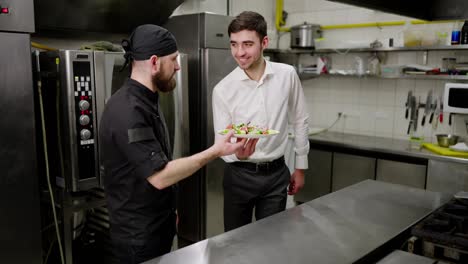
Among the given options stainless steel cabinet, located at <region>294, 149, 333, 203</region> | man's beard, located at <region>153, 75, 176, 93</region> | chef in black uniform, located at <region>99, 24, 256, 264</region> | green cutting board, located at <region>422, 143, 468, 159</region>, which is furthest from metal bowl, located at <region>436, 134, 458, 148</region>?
man's beard, located at <region>153, 75, 176, 93</region>

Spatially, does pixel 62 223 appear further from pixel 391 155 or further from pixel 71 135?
pixel 391 155

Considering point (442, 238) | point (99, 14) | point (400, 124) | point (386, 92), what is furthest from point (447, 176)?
point (99, 14)

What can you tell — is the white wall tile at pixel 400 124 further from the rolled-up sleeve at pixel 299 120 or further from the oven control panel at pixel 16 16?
the oven control panel at pixel 16 16

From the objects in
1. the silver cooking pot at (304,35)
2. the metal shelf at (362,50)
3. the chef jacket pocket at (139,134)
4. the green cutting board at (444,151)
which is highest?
the silver cooking pot at (304,35)

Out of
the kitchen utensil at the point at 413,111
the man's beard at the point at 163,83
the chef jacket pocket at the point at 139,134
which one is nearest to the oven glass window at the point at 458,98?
the kitchen utensil at the point at 413,111

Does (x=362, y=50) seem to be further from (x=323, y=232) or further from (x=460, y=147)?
(x=323, y=232)

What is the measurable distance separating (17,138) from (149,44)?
1019mm

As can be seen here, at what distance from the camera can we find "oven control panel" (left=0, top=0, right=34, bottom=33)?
7.36 ft

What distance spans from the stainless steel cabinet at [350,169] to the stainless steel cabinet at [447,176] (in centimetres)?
54

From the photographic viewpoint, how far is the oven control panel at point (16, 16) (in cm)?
224

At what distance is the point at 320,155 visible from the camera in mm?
4473

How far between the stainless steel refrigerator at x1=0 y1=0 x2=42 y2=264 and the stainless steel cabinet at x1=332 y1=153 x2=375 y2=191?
2.88 metres

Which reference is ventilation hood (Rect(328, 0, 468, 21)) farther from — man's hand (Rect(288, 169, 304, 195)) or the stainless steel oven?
the stainless steel oven

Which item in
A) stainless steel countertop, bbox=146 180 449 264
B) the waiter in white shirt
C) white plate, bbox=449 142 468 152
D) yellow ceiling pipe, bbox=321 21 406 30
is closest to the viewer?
stainless steel countertop, bbox=146 180 449 264
